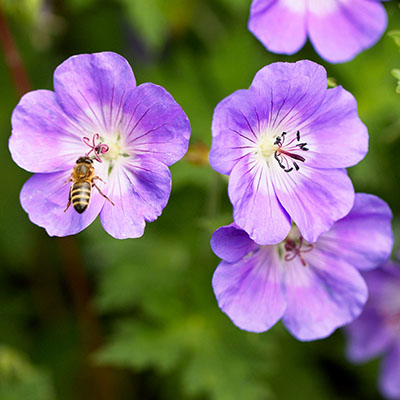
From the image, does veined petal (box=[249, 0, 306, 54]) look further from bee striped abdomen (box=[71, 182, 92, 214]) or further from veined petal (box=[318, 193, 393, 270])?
bee striped abdomen (box=[71, 182, 92, 214])

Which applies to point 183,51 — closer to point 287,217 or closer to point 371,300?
point 371,300

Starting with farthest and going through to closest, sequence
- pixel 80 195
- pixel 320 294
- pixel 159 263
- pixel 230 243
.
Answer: pixel 159 263 < pixel 320 294 < pixel 230 243 < pixel 80 195

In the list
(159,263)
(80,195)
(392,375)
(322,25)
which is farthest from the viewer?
(159,263)

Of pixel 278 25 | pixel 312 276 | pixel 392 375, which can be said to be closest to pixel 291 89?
pixel 278 25

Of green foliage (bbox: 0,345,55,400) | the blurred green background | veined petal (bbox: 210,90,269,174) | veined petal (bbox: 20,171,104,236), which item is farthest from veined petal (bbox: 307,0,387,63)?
green foliage (bbox: 0,345,55,400)

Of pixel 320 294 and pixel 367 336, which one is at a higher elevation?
pixel 320 294

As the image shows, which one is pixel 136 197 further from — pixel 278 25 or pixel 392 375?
pixel 392 375
